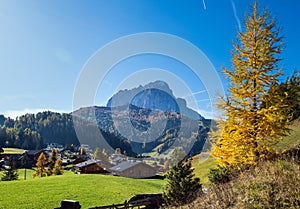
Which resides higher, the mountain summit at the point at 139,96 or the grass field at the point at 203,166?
the mountain summit at the point at 139,96

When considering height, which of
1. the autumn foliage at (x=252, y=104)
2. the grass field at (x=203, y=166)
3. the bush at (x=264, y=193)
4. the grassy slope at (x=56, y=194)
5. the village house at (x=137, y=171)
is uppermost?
the autumn foliage at (x=252, y=104)

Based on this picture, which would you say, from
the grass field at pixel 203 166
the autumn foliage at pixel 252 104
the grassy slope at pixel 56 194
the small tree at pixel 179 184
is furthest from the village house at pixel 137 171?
the autumn foliage at pixel 252 104

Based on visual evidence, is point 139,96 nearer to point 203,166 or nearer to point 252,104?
point 203,166

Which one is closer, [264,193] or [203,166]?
[264,193]

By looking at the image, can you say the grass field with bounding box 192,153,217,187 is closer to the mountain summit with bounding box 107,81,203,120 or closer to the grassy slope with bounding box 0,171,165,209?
the grassy slope with bounding box 0,171,165,209

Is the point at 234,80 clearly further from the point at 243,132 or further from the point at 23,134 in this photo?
the point at 23,134

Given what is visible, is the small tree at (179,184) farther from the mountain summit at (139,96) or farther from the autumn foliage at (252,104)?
the mountain summit at (139,96)

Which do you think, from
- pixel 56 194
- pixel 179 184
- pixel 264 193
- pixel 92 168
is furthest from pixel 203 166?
pixel 264 193

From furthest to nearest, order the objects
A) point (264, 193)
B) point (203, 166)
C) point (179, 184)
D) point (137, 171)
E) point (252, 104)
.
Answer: point (137, 171)
point (203, 166)
point (179, 184)
point (252, 104)
point (264, 193)

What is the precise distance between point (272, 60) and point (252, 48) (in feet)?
4.01

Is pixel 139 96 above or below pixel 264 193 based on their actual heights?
above

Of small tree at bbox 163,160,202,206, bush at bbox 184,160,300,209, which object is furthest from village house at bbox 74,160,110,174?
bush at bbox 184,160,300,209

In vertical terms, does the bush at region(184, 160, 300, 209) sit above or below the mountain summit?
below

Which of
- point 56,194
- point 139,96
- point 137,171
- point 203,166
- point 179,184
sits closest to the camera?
point 179,184
